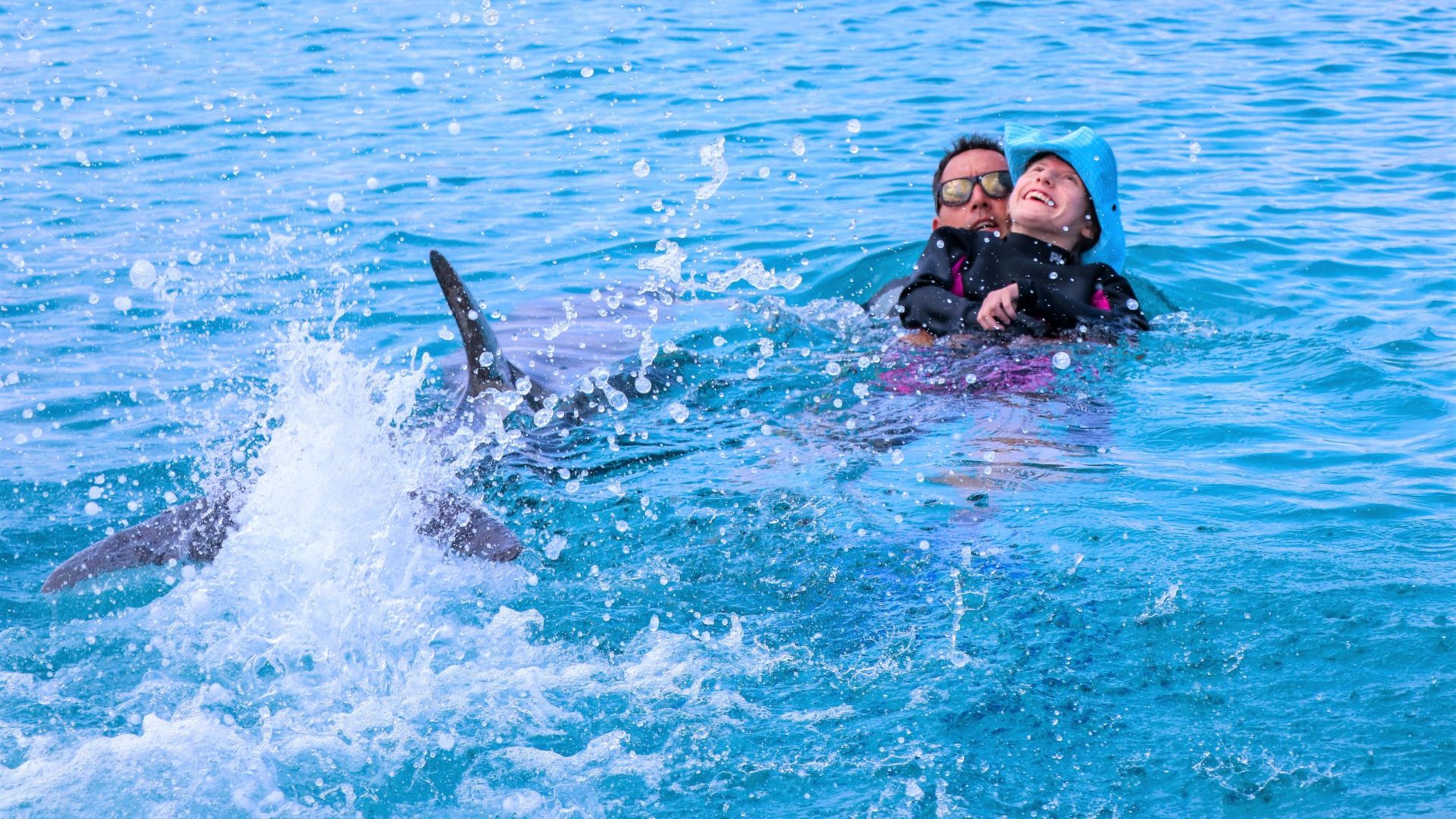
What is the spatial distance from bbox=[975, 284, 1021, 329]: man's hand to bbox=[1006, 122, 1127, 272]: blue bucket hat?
81 centimetres

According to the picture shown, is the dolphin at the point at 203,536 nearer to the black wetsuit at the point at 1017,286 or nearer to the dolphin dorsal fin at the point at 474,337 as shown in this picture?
the dolphin dorsal fin at the point at 474,337

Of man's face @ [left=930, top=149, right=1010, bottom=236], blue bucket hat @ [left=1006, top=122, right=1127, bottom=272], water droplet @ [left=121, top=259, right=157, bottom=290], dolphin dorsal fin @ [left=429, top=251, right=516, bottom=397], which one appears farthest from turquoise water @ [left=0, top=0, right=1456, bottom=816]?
man's face @ [left=930, top=149, right=1010, bottom=236]

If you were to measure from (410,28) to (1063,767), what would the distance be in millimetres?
13274

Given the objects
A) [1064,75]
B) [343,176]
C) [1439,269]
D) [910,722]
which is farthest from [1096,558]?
[1064,75]

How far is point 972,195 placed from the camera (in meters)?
7.03

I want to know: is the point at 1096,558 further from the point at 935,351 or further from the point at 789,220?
the point at 789,220

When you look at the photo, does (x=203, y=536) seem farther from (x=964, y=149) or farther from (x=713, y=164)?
(x=713, y=164)

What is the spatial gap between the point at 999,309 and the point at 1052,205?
76 centimetres

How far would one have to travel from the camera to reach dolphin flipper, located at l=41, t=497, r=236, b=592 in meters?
4.31

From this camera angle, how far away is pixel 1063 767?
132 inches

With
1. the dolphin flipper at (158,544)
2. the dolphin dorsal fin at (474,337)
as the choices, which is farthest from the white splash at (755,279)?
the dolphin flipper at (158,544)

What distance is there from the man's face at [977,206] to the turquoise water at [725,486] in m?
0.70

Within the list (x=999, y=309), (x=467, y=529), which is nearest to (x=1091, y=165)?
(x=999, y=309)

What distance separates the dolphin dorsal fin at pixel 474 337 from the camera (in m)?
4.98
